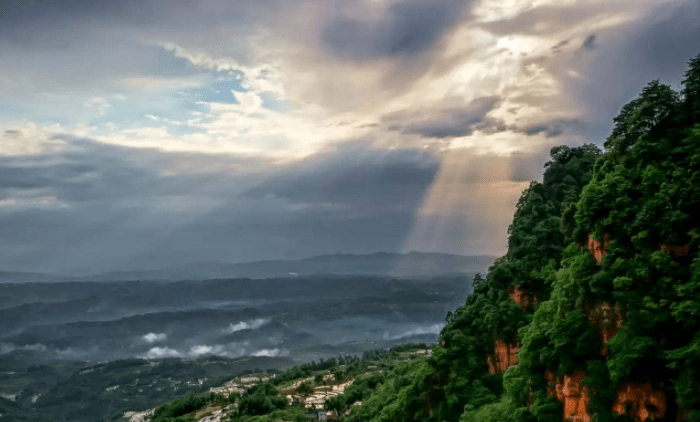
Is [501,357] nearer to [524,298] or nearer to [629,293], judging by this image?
[524,298]

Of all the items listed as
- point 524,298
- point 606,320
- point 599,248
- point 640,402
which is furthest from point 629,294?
point 524,298

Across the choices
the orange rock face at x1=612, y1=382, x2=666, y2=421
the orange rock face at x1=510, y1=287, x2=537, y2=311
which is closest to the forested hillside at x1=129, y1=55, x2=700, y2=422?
the orange rock face at x1=612, y1=382, x2=666, y2=421

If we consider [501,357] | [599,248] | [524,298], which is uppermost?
[599,248]

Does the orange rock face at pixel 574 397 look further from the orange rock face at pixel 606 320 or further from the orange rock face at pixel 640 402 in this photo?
the orange rock face at pixel 606 320

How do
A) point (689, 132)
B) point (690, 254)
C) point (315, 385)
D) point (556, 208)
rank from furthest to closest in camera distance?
point (315, 385), point (556, 208), point (689, 132), point (690, 254)

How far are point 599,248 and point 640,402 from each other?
1036 centimetres

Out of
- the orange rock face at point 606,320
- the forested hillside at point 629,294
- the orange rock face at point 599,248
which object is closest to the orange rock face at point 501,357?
the forested hillside at point 629,294

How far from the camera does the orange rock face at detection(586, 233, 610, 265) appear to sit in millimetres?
38438

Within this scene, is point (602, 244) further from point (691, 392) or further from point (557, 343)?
point (691, 392)

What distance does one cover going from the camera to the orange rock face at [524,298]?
53.9 meters

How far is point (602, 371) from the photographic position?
36.0 meters

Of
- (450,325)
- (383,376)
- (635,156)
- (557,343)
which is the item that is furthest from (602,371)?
(383,376)

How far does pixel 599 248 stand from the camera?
38906 mm

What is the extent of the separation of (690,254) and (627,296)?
15.0ft
